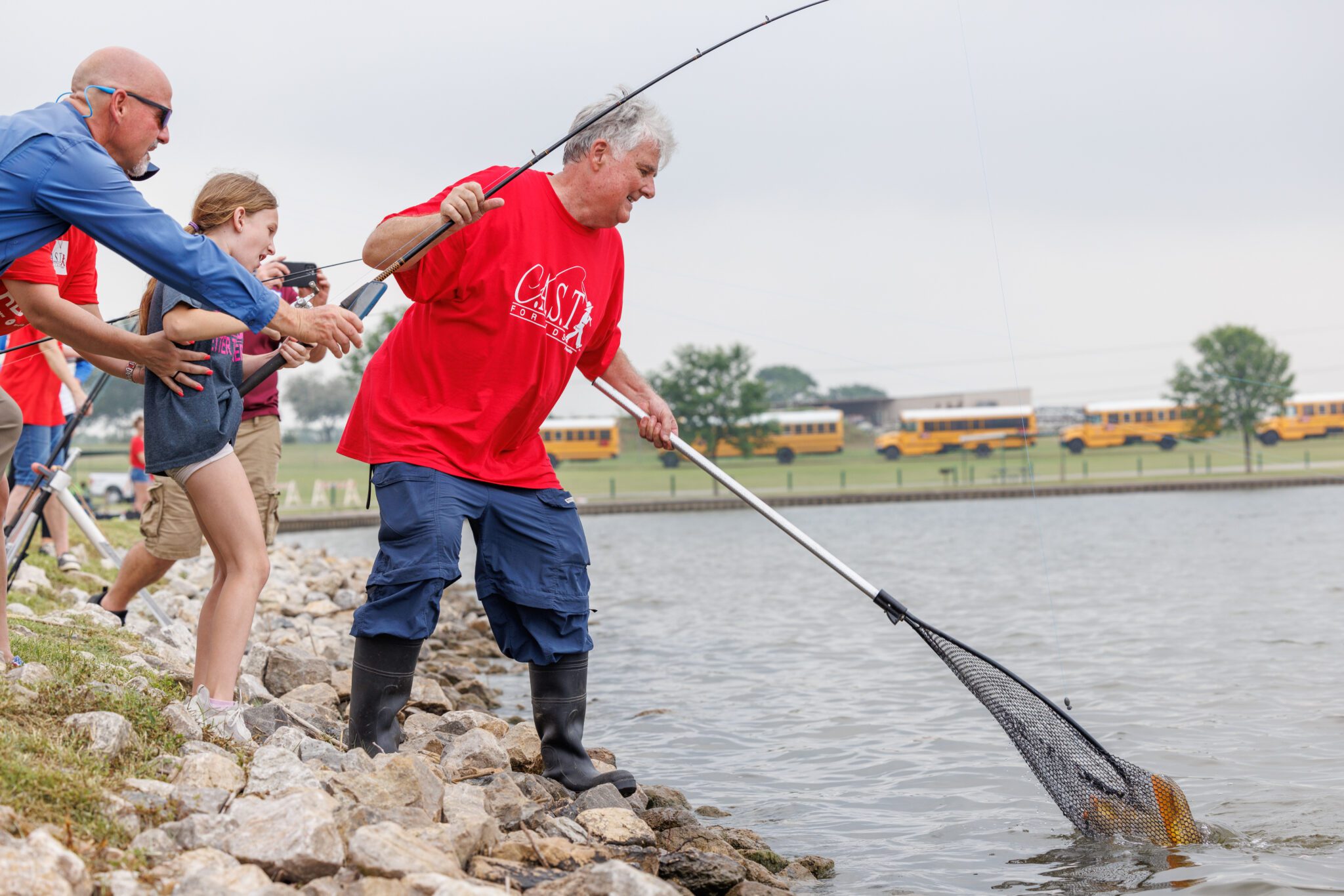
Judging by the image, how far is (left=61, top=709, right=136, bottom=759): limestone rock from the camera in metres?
3.31

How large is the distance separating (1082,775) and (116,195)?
3.78 m

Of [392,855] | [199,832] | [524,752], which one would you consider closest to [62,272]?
[199,832]

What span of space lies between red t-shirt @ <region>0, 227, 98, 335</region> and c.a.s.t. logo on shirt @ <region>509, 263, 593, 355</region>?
1.27m

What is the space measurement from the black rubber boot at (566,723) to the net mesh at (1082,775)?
128 cm

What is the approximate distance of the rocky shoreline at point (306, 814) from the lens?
283 cm

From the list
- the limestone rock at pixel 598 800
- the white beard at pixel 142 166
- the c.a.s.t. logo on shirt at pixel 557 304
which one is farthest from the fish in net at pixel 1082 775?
the white beard at pixel 142 166

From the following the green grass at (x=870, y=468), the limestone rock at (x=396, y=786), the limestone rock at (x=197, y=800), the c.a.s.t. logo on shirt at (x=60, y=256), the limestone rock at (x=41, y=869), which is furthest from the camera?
the green grass at (x=870, y=468)

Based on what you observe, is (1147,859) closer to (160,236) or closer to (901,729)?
(901,729)

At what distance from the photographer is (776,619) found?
1261 centimetres

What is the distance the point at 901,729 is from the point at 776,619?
5604 mm

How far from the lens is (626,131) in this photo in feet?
13.4

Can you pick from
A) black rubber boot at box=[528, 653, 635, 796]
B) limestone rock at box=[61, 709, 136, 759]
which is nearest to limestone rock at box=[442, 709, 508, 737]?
black rubber boot at box=[528, 653, 635, 796]

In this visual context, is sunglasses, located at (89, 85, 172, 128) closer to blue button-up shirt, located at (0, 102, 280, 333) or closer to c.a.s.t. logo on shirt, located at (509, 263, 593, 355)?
blue button-up shirt, located at (0, 102, 280, 333)

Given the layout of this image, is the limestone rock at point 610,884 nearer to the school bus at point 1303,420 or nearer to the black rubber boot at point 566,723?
the black rubber boot at point 566,723
